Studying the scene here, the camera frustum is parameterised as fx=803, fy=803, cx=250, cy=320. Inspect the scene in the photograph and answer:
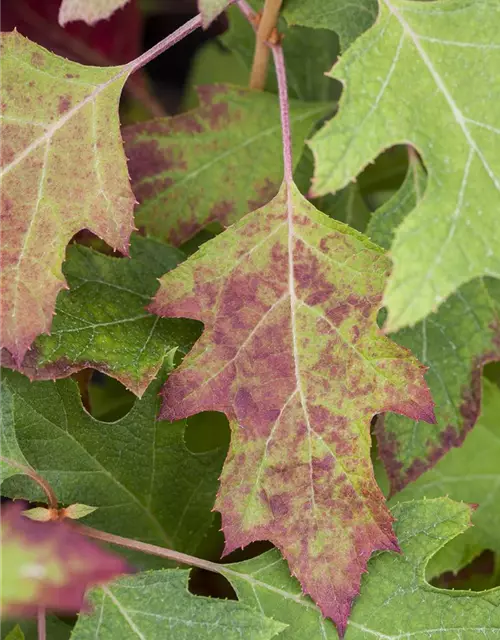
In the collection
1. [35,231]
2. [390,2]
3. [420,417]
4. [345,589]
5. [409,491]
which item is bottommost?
[409,491]

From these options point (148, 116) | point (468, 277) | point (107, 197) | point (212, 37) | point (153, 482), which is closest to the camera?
point (468, 277)

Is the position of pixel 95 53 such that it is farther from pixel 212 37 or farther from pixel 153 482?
pixel 153 482

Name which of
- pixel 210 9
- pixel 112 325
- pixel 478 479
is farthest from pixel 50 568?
pixel 478 479

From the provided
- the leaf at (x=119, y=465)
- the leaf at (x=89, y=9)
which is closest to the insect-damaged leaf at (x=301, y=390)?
the leaf at (x=119, y=465)

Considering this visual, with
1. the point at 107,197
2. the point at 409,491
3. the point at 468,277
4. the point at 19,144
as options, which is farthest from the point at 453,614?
the point at 19,144

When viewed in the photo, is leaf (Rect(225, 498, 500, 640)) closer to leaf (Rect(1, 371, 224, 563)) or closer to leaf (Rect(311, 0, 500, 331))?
leaf (Rect(1, 371, 224, 563))

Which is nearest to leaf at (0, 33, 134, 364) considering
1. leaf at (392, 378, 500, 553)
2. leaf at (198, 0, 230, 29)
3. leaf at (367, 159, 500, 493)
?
leaf at (198, 0, 230, 29)
